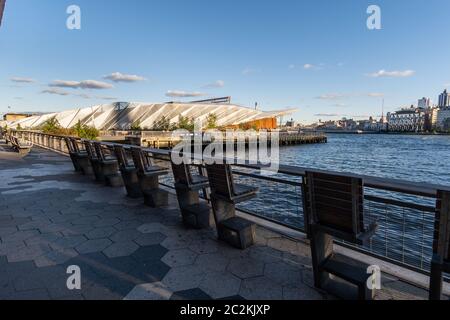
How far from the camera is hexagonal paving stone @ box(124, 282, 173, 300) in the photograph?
2.67 metres

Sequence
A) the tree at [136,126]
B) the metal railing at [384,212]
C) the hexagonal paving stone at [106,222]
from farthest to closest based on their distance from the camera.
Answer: the tree at [136,126] < the hexagonal paving stone at [106,222] < the metal railing at [384,212]

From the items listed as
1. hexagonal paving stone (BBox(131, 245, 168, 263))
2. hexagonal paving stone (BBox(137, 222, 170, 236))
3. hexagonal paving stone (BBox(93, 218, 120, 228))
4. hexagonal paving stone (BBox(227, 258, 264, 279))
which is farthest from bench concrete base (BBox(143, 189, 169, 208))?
hexagonal paving stone (BBox(227, 258, 264, 279))

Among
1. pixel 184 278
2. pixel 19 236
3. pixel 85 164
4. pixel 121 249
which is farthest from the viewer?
pixel 85 164

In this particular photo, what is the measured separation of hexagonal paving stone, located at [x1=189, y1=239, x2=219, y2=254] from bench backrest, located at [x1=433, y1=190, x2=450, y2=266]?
7.70 ft

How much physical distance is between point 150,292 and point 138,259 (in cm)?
76

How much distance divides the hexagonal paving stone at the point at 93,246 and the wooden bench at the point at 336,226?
8.82 ft

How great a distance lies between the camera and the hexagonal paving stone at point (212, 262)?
3.24 meters

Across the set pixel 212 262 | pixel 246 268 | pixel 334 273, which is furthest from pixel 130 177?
pixel 334 273

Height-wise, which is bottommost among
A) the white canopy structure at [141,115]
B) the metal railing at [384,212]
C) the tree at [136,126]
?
the metal railing at [384,212]

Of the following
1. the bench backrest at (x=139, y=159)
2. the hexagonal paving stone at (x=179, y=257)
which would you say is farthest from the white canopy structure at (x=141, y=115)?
the hexagonal paving stone at (x=179, y=257)

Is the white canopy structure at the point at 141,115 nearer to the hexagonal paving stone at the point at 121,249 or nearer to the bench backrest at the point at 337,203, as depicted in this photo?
the hexagonal paving stone at the point at 121,249

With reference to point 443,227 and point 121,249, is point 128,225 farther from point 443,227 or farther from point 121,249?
point 443,227

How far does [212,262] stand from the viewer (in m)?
3.37
